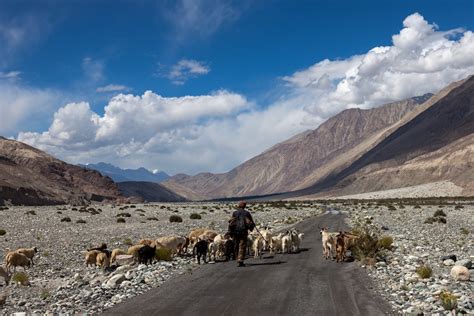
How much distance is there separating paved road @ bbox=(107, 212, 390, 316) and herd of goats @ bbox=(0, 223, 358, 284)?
164cm

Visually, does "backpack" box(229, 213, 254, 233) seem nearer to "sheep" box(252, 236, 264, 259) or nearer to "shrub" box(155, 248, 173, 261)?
"sheep" box(252, 236, 264, 259)

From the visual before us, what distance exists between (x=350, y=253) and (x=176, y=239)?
7.48 meters

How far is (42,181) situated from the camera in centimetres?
13375

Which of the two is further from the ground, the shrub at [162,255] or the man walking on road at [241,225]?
the man walking on road at [241,225]

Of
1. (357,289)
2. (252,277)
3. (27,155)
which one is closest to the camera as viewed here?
(357,289)

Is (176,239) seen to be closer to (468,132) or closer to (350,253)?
(350,253)

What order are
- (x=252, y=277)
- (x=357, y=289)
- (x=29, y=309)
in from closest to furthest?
(x=29, y=309), (x=357, y=289), (x=252, y=277)

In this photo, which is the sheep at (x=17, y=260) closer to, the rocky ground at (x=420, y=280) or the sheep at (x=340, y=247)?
the sheep at (x=340, y=247)

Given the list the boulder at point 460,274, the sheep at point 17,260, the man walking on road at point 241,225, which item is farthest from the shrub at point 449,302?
the sheep at point 17,260

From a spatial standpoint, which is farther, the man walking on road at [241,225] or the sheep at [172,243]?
the sheep at [172,243]

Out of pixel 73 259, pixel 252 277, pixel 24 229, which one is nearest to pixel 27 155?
pixel 24 229

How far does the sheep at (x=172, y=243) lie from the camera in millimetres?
20516

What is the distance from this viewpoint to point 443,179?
15688 centimetres

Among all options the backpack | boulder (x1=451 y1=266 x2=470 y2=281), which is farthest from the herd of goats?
boulder (x1=451 y1=266 x2=470 y2=281)
